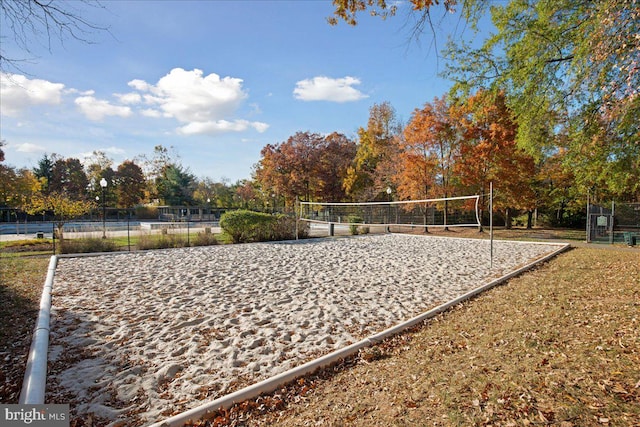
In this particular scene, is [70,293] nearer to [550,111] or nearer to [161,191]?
[550,111]

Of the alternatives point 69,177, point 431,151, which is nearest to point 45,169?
point 69,177

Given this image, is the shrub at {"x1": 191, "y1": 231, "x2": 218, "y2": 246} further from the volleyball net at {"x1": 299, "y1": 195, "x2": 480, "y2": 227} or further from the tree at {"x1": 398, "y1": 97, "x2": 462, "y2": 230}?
the tree at {"x1": 398, "y1": 97, "x2": 462, "y2": 230}

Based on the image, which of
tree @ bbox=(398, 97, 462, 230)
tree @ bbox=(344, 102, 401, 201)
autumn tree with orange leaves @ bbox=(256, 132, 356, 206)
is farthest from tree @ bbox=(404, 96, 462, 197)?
autumn tree with orange leaves @ bbox=(256, 132, 356, 206)

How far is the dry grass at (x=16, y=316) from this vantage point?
11.1ft

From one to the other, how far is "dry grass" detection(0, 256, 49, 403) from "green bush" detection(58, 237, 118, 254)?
6.46ft

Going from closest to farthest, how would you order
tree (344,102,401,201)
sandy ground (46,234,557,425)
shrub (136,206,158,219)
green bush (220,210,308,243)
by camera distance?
sandy ground (46,234,557,425) < green bush (220,210,308,243) < tree (344,102,401,201) < shrub (136,206,158,219)

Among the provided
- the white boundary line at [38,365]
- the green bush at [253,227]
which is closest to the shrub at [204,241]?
the green bush at [253,227]

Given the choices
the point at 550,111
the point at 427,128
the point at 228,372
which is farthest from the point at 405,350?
the point at 427,128

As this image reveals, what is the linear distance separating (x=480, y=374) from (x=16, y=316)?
6618mm

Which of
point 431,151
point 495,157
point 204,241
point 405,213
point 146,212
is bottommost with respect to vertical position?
point 204,241

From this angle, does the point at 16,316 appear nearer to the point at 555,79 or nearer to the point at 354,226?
the point at 555,79

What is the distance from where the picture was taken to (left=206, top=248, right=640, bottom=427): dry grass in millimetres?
2629

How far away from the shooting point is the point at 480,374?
3270mm

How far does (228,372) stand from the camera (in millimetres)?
3480
